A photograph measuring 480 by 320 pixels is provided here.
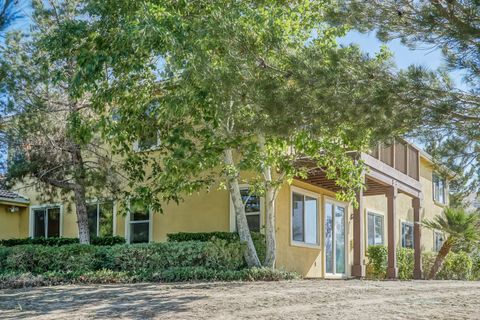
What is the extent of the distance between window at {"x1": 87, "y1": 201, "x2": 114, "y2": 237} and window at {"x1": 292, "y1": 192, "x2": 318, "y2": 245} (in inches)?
223

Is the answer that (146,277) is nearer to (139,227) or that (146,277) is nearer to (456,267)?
(139,227)

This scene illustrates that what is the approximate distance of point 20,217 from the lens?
21.1 metres

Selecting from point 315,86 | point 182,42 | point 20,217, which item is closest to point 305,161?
point 182,42

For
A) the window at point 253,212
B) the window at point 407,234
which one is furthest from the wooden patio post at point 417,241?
the window at point 253,212

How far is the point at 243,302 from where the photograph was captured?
9172 millimetres

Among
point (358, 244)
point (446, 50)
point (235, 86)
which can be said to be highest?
point (446, 50)

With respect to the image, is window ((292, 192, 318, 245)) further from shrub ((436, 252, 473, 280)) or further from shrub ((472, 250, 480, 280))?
shrub ((472, 250, 480, 280))

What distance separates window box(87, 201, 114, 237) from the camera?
60.4 ft

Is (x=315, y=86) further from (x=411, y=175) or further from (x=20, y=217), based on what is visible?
(x=20, y=217)

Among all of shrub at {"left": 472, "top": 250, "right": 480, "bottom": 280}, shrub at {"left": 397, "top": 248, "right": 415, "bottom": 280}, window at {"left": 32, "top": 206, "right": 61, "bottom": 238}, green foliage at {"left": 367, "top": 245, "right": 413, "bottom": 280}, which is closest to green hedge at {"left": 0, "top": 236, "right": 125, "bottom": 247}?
window at {"left": 32, "top": 206, "right": 61, "bottom": 238}

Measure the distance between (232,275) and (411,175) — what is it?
9.67 meters

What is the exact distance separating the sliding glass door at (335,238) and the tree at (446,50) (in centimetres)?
1092

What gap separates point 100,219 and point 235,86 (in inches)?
453

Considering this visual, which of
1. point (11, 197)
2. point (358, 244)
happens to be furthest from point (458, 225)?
point (11, 197)
